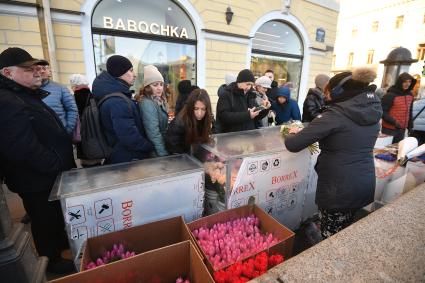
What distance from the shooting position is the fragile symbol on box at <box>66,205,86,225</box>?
144 cm

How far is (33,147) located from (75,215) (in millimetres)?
589

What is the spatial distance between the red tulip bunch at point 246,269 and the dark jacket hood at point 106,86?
167 centimetres

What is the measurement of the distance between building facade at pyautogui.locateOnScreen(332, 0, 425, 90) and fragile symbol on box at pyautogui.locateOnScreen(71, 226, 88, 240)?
898 inches

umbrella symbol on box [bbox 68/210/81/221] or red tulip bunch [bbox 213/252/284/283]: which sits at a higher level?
umbrella symbol on box [bbox 68/210/81/221]

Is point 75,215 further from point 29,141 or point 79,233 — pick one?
point 29,141

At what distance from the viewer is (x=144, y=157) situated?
7.41 feet

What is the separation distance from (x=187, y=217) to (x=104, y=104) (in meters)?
1.18

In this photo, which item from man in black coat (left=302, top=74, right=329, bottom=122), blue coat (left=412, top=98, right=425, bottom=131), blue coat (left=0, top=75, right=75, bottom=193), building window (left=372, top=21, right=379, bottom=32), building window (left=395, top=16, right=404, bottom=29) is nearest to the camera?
blue coat (left=0, top=75, right=75, bottom=193)

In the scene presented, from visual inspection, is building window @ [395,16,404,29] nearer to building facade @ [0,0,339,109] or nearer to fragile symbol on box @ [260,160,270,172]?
building facade @ [0,0,339,109]

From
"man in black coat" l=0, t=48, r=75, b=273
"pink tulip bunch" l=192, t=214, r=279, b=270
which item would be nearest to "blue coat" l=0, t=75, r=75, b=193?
"man in black coat" l=0, t=48, r=75, b=273

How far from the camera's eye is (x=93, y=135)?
2072mm

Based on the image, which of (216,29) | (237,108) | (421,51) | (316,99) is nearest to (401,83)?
(316,99)

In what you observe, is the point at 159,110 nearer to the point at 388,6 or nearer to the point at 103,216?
the point at 103,216

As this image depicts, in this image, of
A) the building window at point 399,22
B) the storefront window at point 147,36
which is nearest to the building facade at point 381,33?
the building window at point 399,22
